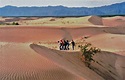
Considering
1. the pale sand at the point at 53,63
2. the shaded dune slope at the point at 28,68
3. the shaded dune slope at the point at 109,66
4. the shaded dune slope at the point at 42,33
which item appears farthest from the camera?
the shaded dune slope at the point at 42,33

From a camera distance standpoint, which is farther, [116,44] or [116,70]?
[116,44]

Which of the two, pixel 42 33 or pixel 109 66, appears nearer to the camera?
pixel 109 66

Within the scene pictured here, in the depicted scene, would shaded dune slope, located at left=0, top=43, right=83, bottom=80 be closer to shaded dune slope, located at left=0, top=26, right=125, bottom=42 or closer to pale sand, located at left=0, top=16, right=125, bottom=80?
pale sand, located at left=0, top=16, right=125, bottom=80

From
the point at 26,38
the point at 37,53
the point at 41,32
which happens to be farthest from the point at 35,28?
the point at 37,53

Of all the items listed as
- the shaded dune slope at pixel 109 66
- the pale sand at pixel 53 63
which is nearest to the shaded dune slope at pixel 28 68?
the pale sand at pixel 53 63

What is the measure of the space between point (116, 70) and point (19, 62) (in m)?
8.15

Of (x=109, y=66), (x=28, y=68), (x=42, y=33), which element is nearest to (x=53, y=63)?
(x=28, y=68)

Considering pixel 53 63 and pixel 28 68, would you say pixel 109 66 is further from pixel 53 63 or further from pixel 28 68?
pixel 28 68

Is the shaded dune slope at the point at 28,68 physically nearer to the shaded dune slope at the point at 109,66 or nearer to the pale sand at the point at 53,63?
the pale sand at the point at 53,63

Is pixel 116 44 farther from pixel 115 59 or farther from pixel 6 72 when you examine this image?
pixel 6 72

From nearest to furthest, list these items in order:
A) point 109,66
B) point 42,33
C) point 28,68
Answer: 1. point 28,68
2. point 109,66
3. point 42,33

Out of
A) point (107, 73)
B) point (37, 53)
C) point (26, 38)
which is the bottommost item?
point (26, 38)

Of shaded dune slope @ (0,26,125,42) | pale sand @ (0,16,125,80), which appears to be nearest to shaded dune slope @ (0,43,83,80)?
pale sand @ (0,16,125,80)

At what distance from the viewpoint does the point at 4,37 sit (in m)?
38.0
